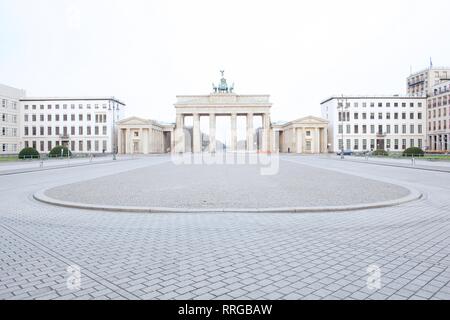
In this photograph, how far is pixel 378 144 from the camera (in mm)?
99438

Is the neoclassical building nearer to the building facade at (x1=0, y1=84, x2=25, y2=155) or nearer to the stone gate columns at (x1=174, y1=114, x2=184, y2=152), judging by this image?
the stone gate columns at (x1=174, y1=114, x2=184, y2=152)

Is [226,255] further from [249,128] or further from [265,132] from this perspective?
[265,132]

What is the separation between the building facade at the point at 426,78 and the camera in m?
106

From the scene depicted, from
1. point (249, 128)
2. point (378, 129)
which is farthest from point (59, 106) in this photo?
point (378, 129)

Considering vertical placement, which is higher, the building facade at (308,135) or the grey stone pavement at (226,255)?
the building facade at (308,135)

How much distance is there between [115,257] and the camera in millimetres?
5738

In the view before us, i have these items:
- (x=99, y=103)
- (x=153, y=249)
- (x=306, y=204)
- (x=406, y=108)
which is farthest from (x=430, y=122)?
(x=153, y=249)

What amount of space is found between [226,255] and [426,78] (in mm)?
125061

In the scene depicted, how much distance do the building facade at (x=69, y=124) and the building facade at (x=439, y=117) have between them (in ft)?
286

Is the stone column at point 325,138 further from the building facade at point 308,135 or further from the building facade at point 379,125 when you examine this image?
the building facade at point 379,125

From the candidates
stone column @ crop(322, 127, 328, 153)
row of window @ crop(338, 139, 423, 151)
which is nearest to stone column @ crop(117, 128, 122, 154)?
stone column @ crop(322, 127, 328, 153)

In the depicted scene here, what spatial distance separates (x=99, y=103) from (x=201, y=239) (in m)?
101

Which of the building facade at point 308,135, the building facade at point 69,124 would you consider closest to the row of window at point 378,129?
the building facade at point 308,135

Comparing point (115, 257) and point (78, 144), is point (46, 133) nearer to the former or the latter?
point (78, 144)
